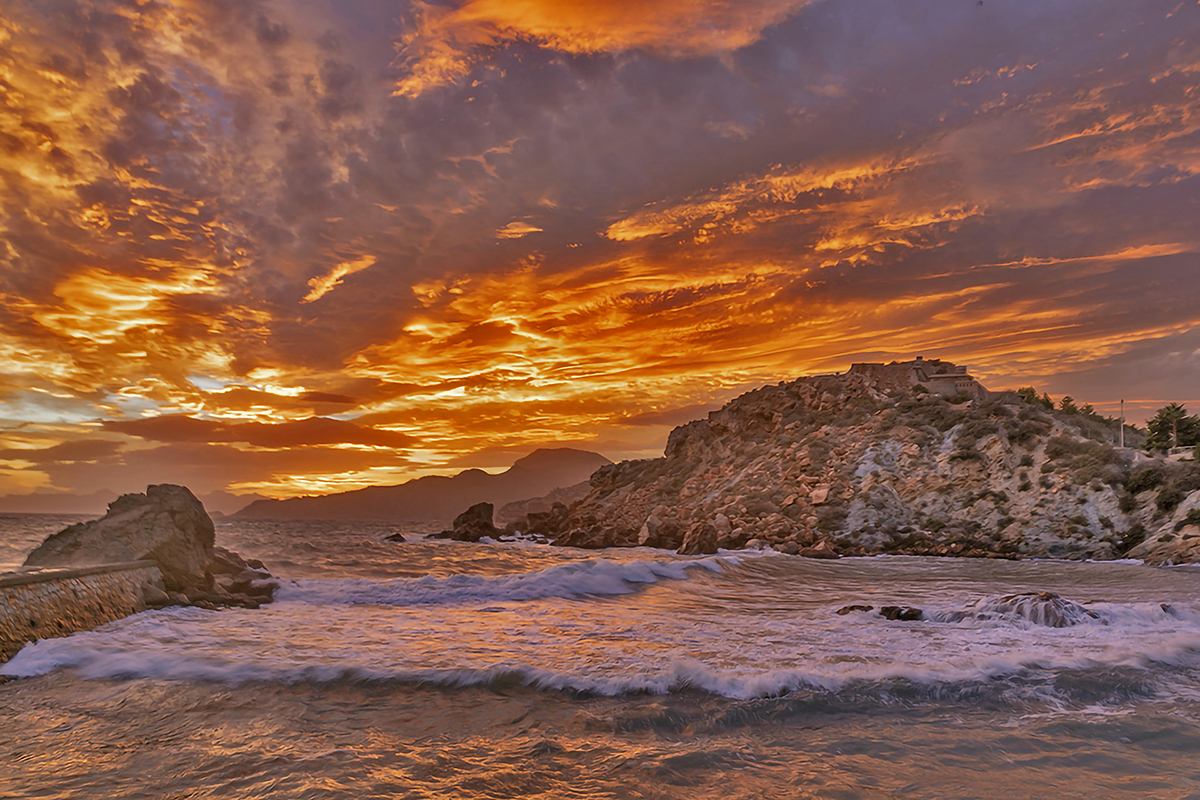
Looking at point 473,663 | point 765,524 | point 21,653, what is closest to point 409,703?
point 473,663

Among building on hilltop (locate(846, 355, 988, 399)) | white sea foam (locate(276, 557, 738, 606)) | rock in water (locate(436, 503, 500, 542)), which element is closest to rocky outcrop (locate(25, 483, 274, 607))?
white sea foam (locate(276, 557, 738, 606))

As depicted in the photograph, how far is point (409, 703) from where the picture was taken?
7.27 metres

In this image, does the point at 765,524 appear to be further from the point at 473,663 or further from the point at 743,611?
the point at 473,663

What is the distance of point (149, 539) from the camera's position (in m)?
15.3

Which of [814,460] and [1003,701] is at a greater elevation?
[814,460]

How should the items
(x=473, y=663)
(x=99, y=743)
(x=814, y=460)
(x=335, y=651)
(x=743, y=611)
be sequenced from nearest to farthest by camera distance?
1. (x=99, y=743)
2. (x=473, y=663)
3. (x=335, y=651)
4. (x=743, y=611)
5. (x=814, y=460)

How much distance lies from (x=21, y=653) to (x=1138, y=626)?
19.6 meters

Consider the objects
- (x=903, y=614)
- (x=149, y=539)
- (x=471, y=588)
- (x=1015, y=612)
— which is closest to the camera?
(x=1015, y=612)

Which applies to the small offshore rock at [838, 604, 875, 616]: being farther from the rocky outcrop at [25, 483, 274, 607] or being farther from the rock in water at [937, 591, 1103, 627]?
the rocky outcrop at [25, 483, 274, 607]

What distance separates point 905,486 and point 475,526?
47856 mm

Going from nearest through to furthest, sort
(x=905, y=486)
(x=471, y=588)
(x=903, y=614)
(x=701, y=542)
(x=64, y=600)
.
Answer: (x=64, y=600)
(x=903, y=614)
(x=471, y=588)
(x=701, y=542)
(x=905, y=486)

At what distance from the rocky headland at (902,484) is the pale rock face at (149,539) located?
29.3m

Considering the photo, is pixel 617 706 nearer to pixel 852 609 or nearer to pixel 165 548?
pixel 852 609

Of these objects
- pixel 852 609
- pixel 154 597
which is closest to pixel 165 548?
pixel 154 597
